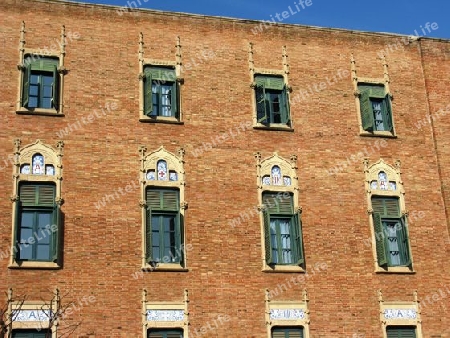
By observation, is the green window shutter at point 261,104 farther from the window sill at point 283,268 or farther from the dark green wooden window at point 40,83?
the dark green wooden window at point 40,83

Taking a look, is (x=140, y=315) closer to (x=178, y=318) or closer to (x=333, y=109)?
(x=178, y=318)

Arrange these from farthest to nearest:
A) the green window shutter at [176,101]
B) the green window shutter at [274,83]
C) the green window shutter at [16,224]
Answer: the green window shutter at [274,83]
the green window shutter at [176,101]
the green window shutter at [16,224]

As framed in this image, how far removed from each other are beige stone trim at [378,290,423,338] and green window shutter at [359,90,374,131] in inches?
214

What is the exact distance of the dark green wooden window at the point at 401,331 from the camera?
71.3 ft

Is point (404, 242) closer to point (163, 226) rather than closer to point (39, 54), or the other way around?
point (163, 226)

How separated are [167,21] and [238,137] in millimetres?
4489

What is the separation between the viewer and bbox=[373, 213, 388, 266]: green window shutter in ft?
73.2

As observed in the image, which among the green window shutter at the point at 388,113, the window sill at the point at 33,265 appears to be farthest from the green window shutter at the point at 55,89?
the green window shutter at the point at 388,113

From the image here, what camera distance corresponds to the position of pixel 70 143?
70.3ft

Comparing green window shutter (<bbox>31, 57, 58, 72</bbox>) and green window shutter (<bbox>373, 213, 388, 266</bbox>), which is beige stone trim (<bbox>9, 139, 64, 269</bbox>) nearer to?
green window shutter (<bbox>31, 57, 58, 72</bbox>)

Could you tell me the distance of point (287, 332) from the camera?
68.7ft

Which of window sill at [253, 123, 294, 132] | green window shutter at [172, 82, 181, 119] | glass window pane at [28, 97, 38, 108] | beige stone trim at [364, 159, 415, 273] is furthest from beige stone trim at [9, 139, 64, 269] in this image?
beige stone trim at [364, 159, 415, 273]

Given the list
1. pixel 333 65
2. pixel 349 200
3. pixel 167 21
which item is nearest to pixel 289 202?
pixel 349 200

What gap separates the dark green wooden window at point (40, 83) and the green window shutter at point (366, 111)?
9.77 meters
